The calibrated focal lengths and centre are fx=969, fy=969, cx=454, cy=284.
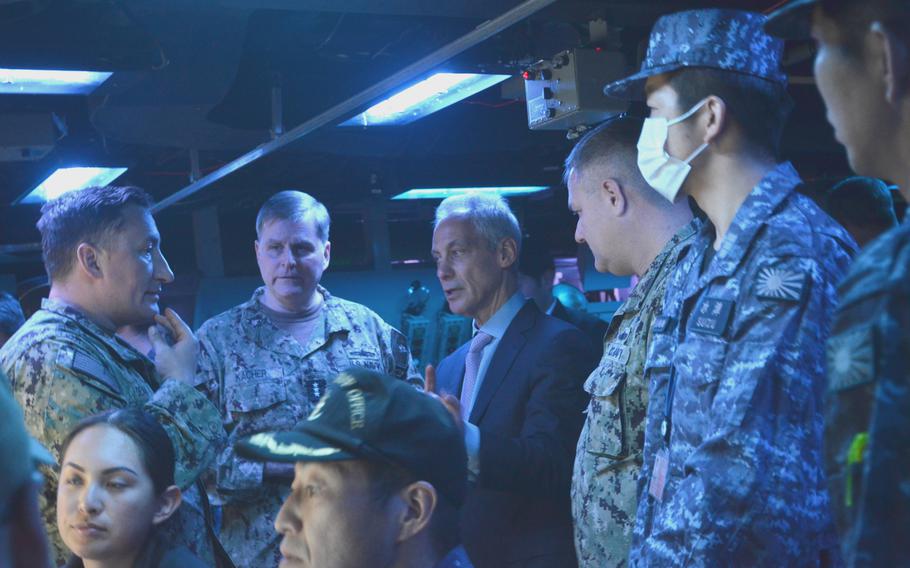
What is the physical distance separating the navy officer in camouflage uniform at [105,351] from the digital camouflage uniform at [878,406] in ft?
6.49

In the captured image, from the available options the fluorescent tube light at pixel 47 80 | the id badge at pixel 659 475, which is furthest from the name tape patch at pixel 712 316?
the fluorescent tube light at pixel 47 80

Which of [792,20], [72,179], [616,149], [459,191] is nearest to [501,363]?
[616,149]

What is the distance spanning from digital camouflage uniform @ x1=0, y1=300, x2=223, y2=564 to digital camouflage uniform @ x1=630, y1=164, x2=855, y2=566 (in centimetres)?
131

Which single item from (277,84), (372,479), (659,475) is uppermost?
(277,84)

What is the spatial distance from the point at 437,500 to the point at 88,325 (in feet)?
4.72

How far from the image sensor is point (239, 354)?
11.0ft

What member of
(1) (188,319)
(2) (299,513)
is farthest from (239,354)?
(1) (188,319)

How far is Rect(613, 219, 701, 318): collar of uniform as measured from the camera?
2338mm

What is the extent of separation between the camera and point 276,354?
337 centimetres

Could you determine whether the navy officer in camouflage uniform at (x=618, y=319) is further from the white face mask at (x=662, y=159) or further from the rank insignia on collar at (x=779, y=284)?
the rank insignia on collar at (x=779, y=284)

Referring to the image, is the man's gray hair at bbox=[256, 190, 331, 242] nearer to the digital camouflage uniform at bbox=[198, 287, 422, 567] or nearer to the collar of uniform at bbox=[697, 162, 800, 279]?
the digital camouflage uniform at bbox=[198, 287, 422, 567]

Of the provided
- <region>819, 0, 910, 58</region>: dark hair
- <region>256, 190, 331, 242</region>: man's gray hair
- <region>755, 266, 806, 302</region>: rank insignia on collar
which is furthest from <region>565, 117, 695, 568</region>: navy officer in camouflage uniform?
<region>256, 190, 331, 242</region>: man's gray hair

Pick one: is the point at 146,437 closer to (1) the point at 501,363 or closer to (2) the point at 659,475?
(1) the point at 501,363

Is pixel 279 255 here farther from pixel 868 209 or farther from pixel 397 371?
pixel 868 209
